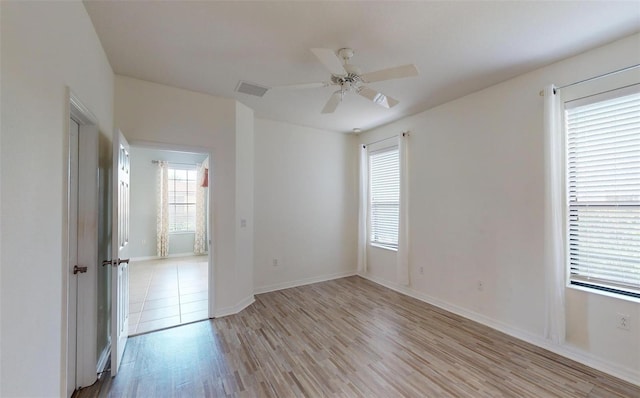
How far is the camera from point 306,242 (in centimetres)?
467

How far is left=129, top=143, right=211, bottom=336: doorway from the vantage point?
5.36 metres

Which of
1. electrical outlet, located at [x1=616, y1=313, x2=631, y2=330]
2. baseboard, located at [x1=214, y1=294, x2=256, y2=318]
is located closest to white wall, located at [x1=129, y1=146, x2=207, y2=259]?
baseboard, located at [x1=214, y1=294, x2=256, y2=318]

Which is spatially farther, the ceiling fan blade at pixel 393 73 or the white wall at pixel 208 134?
the white wall at pixel 208 134

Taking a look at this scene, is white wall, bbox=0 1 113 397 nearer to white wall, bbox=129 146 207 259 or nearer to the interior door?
the interior door

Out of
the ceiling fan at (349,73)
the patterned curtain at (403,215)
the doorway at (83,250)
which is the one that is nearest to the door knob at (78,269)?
the doorway at (83,250)

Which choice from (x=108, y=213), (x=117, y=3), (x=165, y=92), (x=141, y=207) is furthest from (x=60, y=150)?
(x=141, y=207)

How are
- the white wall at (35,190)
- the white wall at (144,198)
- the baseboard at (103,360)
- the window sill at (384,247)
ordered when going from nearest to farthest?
1. the white wall at (35,190)
2. the baseboard at (103,360)
3. the window sill at (384,247)
4. the white wall at (144,198)

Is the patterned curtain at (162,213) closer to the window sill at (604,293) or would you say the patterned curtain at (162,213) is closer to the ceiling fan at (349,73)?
A: the ceiling fan at (349,73)

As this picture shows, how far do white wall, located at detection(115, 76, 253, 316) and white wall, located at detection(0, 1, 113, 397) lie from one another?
132 centimetres

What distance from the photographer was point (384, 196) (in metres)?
4.67

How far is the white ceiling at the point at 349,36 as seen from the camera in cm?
184

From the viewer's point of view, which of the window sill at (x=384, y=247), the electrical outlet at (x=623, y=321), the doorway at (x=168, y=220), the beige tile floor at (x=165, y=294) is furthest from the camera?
the doorway at (x=168, y=220)

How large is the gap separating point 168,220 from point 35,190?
20.8 ft

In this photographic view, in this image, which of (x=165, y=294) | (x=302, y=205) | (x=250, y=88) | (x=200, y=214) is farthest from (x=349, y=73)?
(x=200, y=214)
